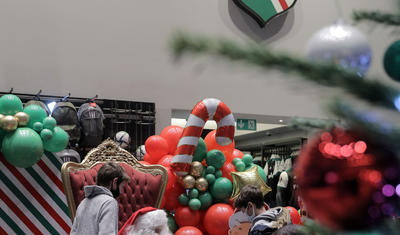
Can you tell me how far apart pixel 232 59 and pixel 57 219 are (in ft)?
18.9

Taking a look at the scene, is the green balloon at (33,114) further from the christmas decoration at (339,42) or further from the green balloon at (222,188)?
the christmas decoration at (339,42)

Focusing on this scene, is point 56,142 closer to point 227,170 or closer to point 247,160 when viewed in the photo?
point 227,170

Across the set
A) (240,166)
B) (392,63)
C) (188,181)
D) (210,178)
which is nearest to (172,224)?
(188,181)

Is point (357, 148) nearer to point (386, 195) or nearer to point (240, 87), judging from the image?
point (386, 195)

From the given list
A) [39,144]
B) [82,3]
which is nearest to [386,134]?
[39,144]

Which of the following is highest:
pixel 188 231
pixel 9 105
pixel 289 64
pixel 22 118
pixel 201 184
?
pixel 289 64

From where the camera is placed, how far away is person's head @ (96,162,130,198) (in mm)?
3367

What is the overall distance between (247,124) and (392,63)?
800 cm

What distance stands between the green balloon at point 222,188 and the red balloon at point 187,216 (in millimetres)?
294

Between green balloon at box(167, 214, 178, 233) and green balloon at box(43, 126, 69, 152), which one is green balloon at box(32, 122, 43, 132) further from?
green balloon at box(167, 214, 178, 233)

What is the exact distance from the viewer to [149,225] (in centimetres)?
267

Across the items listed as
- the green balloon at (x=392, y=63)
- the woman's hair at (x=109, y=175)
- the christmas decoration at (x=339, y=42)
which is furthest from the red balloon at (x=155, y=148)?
the green balloon at (x=392, y=63)

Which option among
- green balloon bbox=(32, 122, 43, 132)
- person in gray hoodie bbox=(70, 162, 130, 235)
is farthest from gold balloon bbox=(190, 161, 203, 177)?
person in gray hoodie bbox=(70, 162, 130, 235)

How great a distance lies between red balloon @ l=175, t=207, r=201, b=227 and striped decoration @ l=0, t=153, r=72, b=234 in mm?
1455
